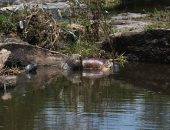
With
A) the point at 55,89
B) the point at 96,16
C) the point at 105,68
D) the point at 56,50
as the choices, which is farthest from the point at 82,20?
the point at 55,89

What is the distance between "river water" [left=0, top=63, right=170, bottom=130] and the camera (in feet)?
26.2

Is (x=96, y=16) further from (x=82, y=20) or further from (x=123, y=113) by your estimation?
(x=123, y=113)

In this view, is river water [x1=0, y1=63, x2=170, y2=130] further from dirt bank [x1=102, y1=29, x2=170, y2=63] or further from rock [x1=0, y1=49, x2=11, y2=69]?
dirt bank [x1=102, y1=29, x2=170, y2=63]

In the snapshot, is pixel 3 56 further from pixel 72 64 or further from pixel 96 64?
pixel 96 64

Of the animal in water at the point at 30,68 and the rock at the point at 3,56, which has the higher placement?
the rock at the point at 3,56

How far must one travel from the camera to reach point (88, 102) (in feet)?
31.2

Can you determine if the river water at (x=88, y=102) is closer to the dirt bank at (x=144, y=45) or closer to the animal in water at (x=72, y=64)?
the animal in water at (x=72, y=64)

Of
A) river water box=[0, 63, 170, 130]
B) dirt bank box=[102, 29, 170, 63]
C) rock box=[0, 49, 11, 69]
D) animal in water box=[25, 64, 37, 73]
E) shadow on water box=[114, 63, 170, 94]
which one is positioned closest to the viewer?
river water box=[0, 63, 170, 130]

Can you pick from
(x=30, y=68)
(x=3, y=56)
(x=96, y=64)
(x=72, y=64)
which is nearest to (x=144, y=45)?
(x=96, y=64)

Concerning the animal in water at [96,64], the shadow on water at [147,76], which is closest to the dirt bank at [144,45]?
the shadow on water at [147,76]

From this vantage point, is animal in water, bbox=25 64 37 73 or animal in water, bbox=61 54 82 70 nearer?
animal in water, bbox=25 64 37 73

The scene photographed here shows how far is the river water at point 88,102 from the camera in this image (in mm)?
7980

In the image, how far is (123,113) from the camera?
8617 millimetres

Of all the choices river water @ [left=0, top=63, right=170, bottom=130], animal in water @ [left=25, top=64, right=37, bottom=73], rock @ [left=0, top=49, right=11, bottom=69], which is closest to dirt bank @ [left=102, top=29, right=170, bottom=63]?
river water @ [left=0, top=63, right=170, bottom=130]
